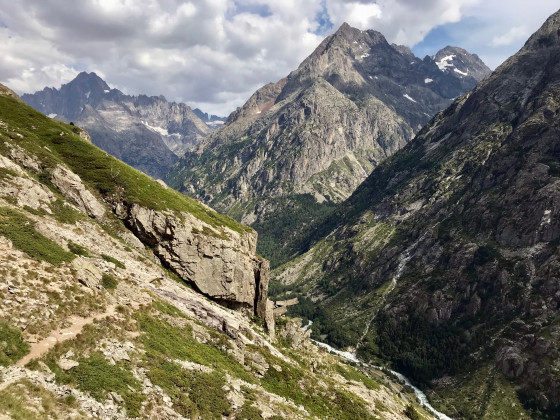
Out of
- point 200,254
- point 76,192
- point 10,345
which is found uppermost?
point 76,192

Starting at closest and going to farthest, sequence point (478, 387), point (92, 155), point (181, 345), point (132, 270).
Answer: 1. point (181, 345)
2. point (132, 270)
3. point (92, 155)
4. point (478, 387)

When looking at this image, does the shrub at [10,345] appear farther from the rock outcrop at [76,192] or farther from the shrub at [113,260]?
the rock outcrop at [76,192]

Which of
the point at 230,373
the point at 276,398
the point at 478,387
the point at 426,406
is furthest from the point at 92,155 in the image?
the point at 478,387

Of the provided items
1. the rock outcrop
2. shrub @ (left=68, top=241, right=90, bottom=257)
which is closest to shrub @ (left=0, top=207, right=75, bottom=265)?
shrub @ (left=68, top=241, right=90, bottom=257)

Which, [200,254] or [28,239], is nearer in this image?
[28,239]

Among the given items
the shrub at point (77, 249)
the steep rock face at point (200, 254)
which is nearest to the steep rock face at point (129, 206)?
the steep rock face at point (200, 254)

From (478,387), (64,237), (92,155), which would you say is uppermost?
(92,155)

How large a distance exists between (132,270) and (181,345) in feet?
65.4

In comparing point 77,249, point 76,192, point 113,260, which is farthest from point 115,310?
point 76,192

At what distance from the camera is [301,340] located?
101375 mm

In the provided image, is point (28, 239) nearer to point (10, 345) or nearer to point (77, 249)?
point (77, 249)

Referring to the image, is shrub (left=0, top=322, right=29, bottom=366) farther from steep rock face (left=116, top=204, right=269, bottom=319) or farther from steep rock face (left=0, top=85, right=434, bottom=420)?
steep rock face (left=116, top=204, right=269, bottom=319)

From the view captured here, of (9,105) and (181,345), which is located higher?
(9,105)

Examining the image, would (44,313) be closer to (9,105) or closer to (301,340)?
(301,340)
